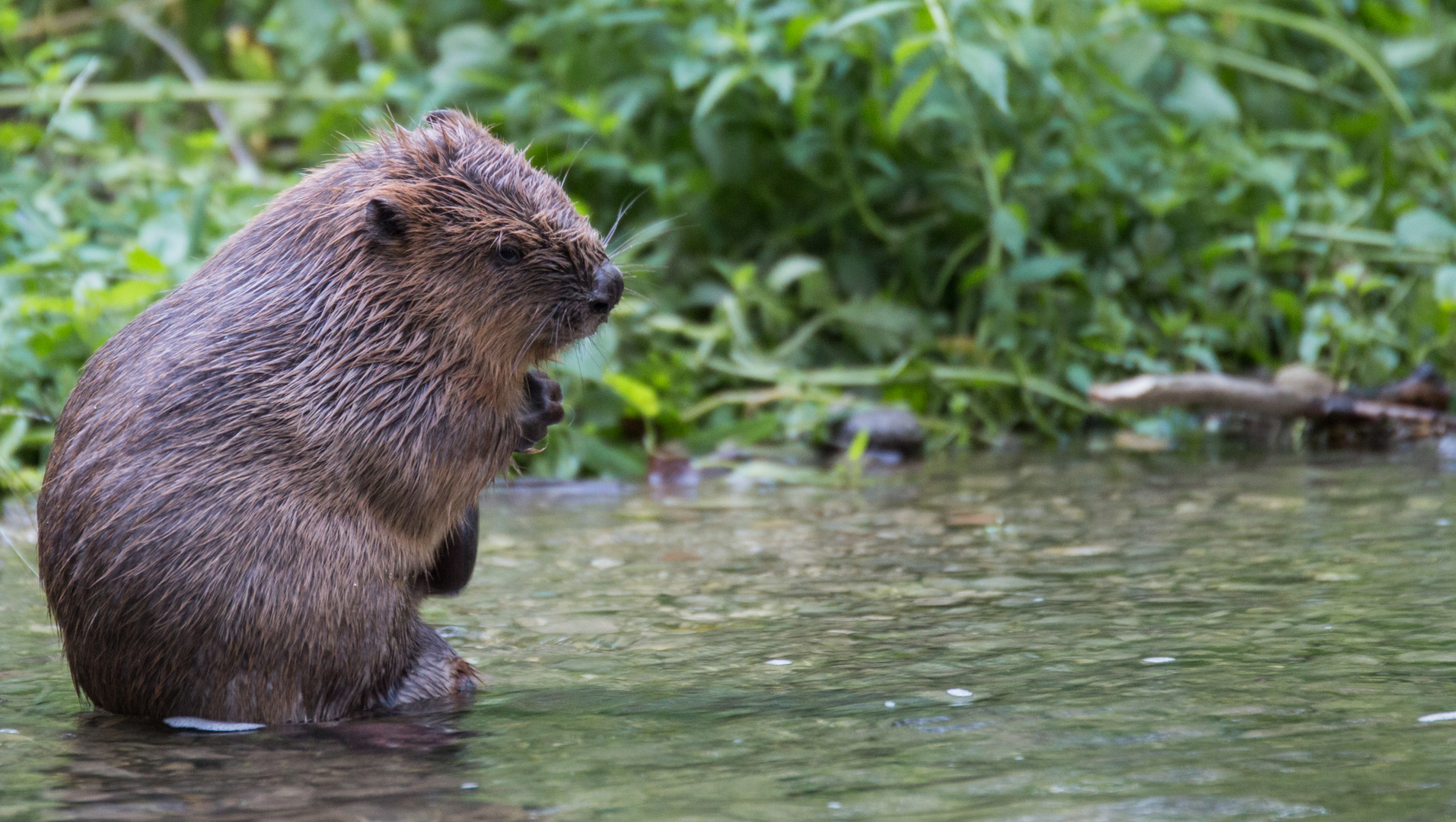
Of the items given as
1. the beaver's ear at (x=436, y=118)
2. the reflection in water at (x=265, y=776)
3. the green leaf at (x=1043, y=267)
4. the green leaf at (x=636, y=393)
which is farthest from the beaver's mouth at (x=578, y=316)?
the green leaf at (x=1043, y=267)

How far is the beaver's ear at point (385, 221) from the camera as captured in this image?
298 cm

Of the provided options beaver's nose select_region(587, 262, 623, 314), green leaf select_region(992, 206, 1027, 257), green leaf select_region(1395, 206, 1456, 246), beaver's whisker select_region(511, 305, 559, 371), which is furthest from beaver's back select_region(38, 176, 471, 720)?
green leaf select_region(1395, 206, 1456, 246)

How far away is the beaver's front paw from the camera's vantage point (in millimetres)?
3197

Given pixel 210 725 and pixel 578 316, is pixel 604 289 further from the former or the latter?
pixel 210 725

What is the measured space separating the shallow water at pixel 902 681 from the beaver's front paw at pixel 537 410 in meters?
0.42

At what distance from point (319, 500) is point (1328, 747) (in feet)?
5.63

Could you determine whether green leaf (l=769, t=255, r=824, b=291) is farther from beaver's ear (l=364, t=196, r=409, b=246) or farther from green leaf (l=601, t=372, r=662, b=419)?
beaver's ear (l=364, t=196, r=409, b=246)

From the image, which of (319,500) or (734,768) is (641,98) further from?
(734,768)

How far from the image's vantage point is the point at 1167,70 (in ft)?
21.3

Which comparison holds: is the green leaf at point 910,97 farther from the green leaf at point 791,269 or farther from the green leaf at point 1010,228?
the green leaf at point 791,269

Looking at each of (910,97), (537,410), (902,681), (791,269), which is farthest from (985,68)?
(902,681)

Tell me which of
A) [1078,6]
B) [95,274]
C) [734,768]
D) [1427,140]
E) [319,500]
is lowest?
[734,768]

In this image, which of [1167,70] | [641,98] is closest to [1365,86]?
[1167,70]

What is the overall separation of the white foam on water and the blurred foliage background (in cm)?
287
